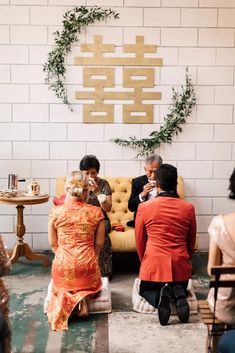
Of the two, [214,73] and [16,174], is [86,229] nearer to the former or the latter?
[16,174]

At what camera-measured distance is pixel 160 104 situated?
5355mm

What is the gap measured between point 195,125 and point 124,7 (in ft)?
5.22

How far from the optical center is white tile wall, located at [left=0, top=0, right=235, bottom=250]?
5.20 metres

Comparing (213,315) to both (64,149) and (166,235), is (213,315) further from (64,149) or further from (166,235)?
(64,149)

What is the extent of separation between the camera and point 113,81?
17.3 feet

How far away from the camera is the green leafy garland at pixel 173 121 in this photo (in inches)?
209

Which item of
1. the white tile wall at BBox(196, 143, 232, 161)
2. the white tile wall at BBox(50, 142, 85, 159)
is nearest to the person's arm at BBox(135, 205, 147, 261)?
the white tile wall at BBox(50, 142, 85, 159)

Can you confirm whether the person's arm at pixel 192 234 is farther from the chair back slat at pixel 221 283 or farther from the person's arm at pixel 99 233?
the chair back slat at pixel 221 283

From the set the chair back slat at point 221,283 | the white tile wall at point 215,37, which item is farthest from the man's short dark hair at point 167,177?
Answer: the white tile wall at point 215,37

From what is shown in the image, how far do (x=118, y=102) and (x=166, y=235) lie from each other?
228cm

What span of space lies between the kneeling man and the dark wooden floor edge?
15.7 inches

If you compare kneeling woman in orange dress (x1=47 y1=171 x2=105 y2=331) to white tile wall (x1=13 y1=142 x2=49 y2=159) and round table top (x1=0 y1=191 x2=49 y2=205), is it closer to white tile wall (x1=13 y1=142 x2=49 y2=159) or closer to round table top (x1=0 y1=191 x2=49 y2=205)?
round table top (x1=0 y1=191 x2=49 y2=205)

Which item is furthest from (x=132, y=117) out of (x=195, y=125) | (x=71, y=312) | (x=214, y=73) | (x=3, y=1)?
(x=71, y=312)

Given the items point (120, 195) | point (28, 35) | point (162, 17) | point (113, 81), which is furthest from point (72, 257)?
point (162, 17)
